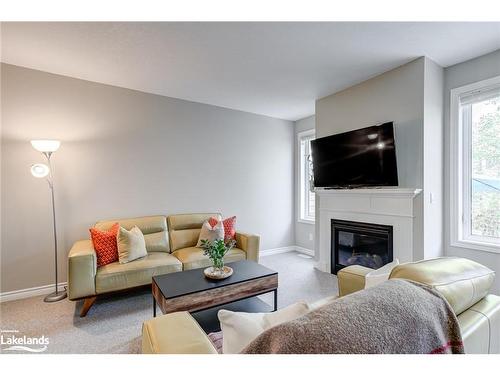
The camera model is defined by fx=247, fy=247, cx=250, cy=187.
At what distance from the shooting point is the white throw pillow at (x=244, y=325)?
2.94ft

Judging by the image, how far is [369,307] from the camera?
2.52 ft

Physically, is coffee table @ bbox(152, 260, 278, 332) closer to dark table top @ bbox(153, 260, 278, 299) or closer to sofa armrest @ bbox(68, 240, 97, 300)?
dark table top @ bbox(153, 260, 278, 299)

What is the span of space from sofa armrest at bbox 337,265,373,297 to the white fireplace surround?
1.34m

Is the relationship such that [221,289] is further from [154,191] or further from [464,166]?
[464,166]

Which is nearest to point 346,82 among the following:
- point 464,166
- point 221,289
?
point 464,166

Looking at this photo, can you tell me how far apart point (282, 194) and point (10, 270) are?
400cm

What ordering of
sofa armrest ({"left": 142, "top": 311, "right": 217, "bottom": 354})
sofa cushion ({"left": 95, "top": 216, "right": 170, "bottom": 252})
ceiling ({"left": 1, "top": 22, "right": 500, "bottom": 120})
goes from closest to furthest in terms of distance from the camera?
Answer: 1. sofa armrest ({"left": 142, "top": 311, "right": 217, "bottom": 354})
2. ceiling ({"left": 1, "top": 22, "right": 500, "bottom": 120})
3. sofa cushion ({"left": 95, "top": 216, "right": 170, "bottom": 252})

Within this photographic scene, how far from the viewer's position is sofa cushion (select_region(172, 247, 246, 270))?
2.88 m

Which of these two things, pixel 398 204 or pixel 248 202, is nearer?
pixel 398 204

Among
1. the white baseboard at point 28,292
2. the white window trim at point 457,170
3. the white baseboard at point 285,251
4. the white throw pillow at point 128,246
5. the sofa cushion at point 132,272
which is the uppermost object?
the white window trim at point 457,170

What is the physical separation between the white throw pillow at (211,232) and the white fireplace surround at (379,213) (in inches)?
60.5

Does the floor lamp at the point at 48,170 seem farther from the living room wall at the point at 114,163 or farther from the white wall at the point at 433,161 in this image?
the white wall at the point at 433,161

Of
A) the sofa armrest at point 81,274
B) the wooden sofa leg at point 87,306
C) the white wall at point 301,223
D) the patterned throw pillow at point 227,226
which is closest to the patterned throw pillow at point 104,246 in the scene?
the sofa armrest at point 81,274

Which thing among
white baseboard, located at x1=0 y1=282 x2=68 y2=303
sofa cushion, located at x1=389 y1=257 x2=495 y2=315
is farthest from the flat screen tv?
white baseboard, located at x1=0 y1=282 x2=68 y2=303
